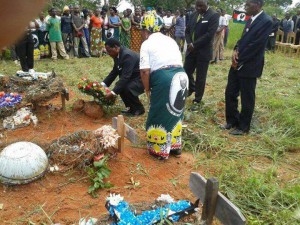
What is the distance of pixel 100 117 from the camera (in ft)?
17.4

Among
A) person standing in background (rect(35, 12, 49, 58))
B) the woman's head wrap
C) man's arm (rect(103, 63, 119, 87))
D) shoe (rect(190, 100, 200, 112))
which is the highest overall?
the woman's head wrap

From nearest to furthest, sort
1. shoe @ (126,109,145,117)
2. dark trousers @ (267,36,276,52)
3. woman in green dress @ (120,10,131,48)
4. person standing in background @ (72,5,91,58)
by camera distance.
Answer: shoe @ (126,109,145,117)
person standing in background @ (72,5,91,58)
woman in green dress @ (120,10,131,48)
dark trousers @ (267,36,276,52)

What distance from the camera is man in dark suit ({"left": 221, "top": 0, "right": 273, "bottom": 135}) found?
4129mm

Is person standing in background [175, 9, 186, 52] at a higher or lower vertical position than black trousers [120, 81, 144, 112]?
higher

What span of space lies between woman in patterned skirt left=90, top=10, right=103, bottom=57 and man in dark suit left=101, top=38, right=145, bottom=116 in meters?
6.46

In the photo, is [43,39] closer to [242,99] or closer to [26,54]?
[26,54]


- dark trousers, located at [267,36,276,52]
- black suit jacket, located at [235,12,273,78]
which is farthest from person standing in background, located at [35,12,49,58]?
→ dark trousers, located at [267,36,276,52]

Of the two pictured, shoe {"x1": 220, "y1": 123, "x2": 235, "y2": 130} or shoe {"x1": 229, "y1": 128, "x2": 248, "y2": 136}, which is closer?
shoe {"x1": 229, "y1": 128, "x2": 248, "y2": 136}

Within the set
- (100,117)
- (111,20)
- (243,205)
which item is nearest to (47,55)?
(111,20)

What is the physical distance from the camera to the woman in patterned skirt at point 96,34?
36.8 feet

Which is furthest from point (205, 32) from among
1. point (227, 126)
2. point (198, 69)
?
point (227, 126)

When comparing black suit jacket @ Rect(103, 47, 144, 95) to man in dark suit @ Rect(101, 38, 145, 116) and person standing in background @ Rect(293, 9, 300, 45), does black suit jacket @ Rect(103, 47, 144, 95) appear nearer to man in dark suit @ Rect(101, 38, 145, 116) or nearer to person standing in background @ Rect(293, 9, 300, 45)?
man in dark suit @ Rect(101, 38, 145, 116)

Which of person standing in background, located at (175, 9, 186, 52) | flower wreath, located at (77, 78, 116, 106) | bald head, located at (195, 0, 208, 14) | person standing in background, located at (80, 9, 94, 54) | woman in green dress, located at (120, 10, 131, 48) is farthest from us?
person standing in background, located at (175, 9, 186, 52)

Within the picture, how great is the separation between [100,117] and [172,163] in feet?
6.24
